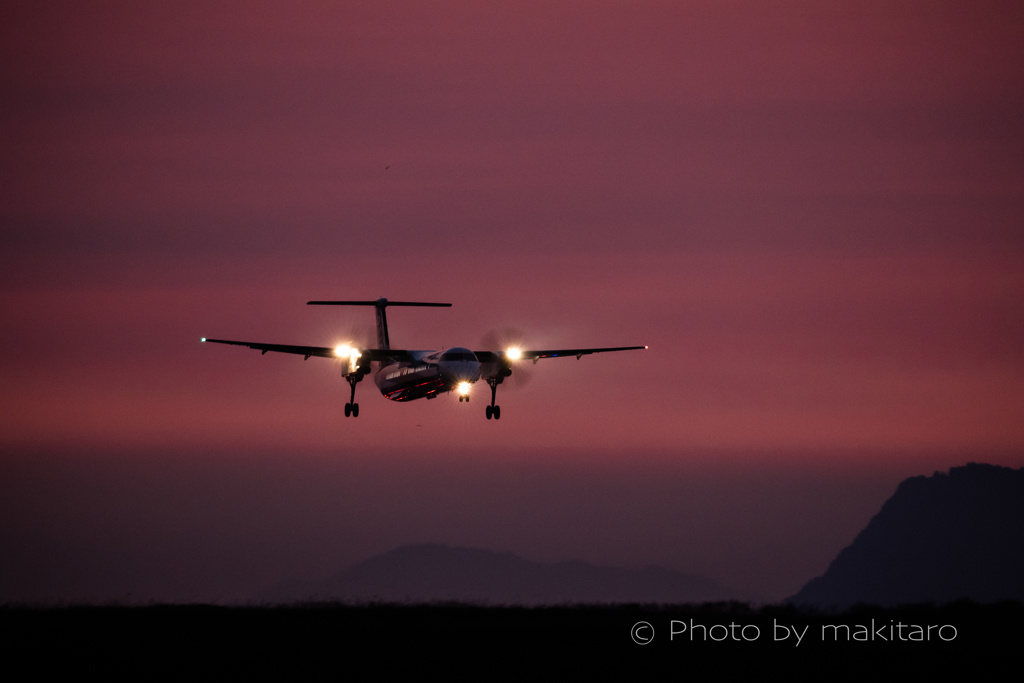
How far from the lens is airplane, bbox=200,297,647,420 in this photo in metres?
67.4

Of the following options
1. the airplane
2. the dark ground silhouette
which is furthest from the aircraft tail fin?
the dark ground silhouette

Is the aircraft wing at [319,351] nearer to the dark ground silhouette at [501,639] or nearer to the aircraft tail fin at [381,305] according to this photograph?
the aircraft tail fin at [381,305]

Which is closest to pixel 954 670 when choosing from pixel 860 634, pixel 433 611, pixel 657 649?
pixel 860 634

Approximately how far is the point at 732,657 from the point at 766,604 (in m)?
15.6

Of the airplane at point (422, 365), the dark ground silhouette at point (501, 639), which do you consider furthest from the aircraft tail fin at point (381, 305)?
the dark ground silhouette at point (501, 639)

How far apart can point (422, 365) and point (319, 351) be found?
1009 cm

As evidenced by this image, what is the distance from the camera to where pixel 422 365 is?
69250mm

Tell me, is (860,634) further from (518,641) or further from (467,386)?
(467,386)

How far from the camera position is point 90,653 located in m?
48.5

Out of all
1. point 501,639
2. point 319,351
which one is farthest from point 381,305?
point 501,639

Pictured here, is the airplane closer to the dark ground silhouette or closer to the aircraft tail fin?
the aircraft tail fin

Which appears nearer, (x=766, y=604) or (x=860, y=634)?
(x=860, y=634)

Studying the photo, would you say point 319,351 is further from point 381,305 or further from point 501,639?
point 501,639

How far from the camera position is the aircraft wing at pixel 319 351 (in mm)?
72625
